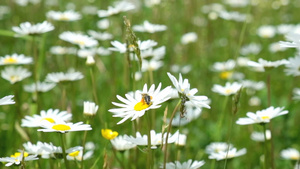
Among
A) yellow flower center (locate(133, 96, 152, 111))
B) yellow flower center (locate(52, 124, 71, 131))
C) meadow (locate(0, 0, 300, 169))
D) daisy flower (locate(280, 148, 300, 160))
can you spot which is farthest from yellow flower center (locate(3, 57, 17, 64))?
daisy flower (locate(280, 148, 300, 160))

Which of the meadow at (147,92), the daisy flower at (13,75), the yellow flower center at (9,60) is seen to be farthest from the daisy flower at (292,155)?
the yellow flower center at (9,60)

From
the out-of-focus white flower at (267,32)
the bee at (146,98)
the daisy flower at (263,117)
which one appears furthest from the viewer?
the out-of-focus white flower at (267,32)

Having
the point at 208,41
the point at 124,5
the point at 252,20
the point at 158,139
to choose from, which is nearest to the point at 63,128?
the point at 158,139

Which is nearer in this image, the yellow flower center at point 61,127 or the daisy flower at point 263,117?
the yellow flower center at point 61,127

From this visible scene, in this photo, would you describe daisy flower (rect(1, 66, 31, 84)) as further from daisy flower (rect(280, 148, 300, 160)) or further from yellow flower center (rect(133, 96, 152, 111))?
daisy flower (rect(280, 148, 300, 160))

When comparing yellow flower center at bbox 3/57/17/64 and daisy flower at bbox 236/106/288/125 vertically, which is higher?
yellow flower center at bbox 3/57/17/64

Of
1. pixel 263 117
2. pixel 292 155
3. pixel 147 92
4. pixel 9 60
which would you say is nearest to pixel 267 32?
pixel 292 155

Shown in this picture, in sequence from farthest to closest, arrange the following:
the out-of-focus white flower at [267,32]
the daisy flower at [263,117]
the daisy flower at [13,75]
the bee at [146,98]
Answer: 1. the out-of-focus white flower at [267,32]
2. the daisy flower at [13,75]
3. the daisy flower at [263,117]
4. the bee at [146,98]

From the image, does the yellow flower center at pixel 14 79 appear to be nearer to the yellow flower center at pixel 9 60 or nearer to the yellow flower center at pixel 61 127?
the yellow flower center at pixel 9 60

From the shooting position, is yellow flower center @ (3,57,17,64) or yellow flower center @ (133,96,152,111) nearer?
yellow flower center @ (133,96,152,111)
